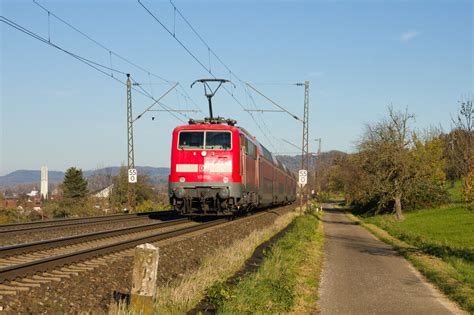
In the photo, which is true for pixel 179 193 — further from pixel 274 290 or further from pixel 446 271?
pixel 274 290

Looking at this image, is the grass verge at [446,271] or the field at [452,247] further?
the field at [452,247]

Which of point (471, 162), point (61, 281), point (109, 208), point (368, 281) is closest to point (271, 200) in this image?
point (109, 208)

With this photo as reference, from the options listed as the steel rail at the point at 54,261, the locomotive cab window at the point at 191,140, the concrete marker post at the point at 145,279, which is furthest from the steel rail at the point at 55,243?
the concrete marker post at the point at 145,279

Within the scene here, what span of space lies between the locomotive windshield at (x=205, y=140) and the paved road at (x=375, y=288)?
7.95 meters

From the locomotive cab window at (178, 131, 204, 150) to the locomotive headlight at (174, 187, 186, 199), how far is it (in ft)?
5.44

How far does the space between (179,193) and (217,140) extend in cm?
254

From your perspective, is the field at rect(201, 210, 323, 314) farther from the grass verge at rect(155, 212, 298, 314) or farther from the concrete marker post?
the concrete marker post

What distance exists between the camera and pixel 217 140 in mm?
21641

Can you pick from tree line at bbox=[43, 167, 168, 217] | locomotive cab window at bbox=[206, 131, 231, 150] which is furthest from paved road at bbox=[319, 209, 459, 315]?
tree line at bbox=[43, 167, 168, 217]

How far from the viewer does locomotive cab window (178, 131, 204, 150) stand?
21641 mm

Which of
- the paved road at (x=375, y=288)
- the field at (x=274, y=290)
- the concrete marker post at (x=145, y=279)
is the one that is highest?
the concrete marker post at (x=145, y=279)

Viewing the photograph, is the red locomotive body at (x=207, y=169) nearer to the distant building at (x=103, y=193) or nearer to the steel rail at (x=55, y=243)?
the steel rail at (x=55, y=243)

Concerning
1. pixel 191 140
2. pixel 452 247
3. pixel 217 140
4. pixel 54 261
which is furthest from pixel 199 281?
pixel 191 140

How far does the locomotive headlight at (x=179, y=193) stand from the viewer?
68.8 ft
